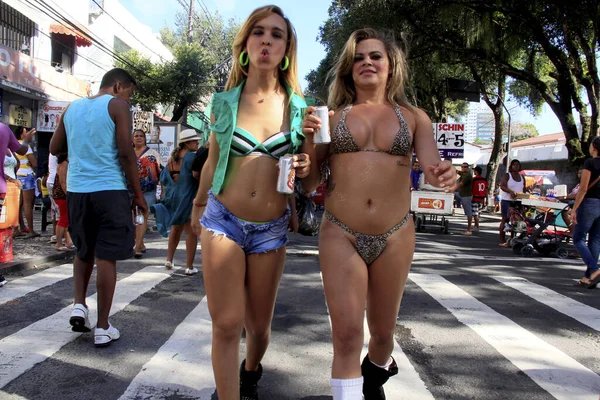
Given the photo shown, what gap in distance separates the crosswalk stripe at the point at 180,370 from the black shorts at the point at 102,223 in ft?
2.59

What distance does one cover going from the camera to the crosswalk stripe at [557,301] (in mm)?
5156

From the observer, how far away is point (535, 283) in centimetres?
688

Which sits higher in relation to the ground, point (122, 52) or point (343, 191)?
point (122, 52)

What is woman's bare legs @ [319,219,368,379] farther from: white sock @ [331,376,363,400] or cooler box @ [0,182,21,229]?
cooler box @ [0,182,21,229]

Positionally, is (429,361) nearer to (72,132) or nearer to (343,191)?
(343,191)

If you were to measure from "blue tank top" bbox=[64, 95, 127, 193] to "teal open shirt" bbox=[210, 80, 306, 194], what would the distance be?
1528 millimetres

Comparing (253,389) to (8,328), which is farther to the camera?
(8,328)

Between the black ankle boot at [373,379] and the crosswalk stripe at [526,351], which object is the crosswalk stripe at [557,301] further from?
the black ankle boot at [373,379]

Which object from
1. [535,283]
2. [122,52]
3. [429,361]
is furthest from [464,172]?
[122,52]

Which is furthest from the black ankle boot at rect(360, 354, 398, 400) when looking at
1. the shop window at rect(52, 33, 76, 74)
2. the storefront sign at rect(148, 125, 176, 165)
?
the storefront sign at rect(148, 125, 176, 165)

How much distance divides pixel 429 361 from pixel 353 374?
1549 mm

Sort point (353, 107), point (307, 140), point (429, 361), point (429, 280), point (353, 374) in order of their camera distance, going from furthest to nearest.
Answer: point (429, 280), point (429, 361), point (353, 107), point (307, 140), point (353, 374)

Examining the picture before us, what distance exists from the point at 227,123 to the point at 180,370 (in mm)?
1758

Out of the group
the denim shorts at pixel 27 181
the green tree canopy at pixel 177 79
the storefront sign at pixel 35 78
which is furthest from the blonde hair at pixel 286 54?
the green tree canopy at pixel 177 79
